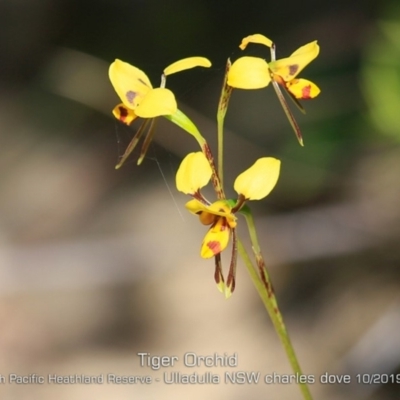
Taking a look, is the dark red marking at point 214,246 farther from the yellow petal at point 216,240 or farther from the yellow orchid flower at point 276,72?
the yellow orchid flower at point 276,72

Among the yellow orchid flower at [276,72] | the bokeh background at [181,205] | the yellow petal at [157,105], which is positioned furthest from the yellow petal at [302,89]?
the bokeh background at [181,205]

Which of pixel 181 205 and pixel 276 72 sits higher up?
pixel 181 205

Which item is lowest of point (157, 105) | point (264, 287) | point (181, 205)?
point (264, 287)

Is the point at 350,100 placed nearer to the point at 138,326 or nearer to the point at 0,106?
the point at 138,326

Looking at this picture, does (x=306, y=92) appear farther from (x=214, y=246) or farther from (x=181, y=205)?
(x=181, y=205)

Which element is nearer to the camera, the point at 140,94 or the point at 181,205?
the point at 140,94

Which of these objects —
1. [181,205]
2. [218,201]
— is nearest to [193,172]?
[218,201]

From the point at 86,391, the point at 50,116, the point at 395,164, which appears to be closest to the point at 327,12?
the point at 395,164
